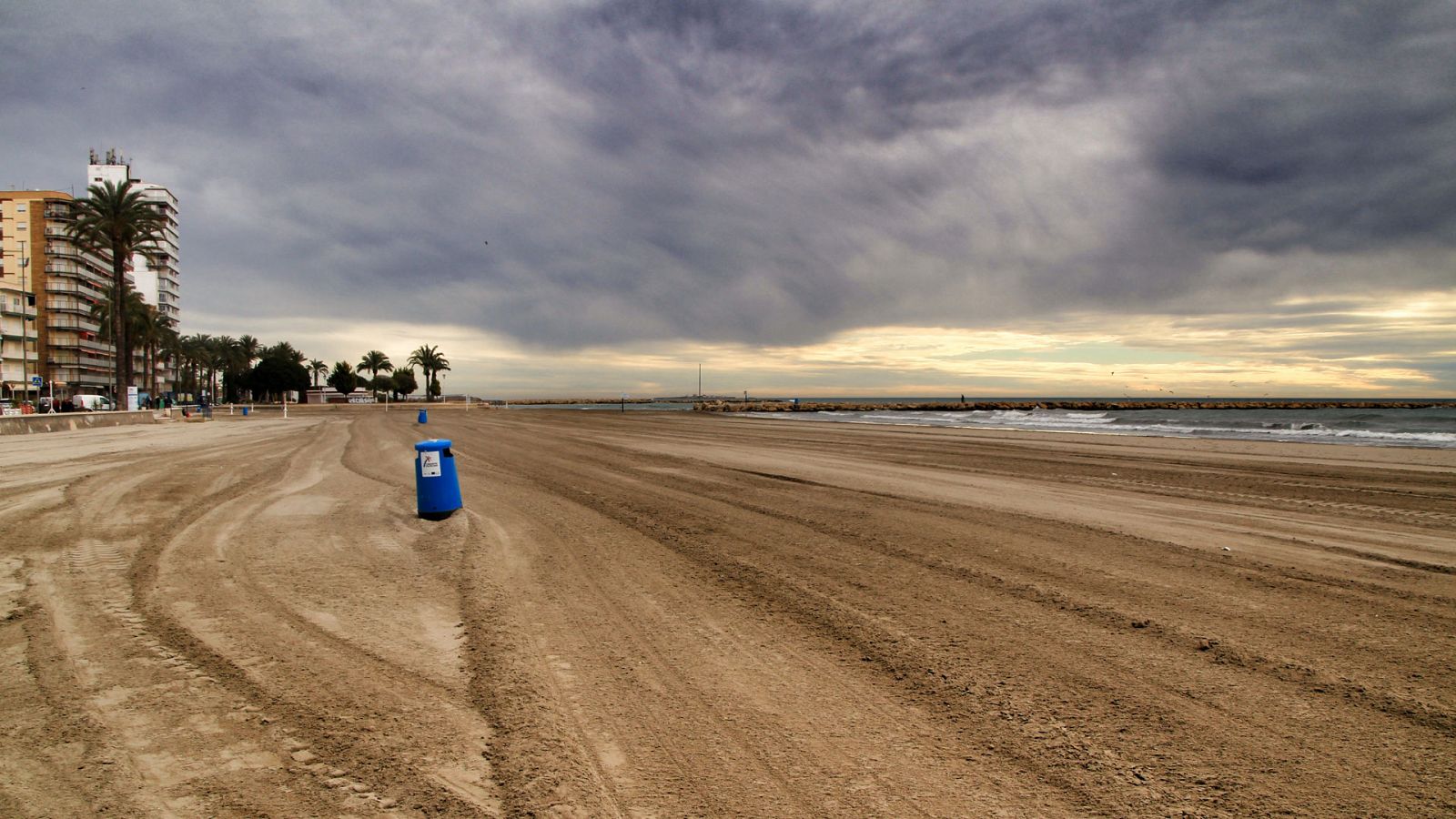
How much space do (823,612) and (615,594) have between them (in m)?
1.71

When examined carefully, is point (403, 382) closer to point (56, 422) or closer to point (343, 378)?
point (343, 378)

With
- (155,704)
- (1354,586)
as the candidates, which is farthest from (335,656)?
(1354,586)

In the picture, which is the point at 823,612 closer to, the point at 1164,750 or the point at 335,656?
the point at 1164,750

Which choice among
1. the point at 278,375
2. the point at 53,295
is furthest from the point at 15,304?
the point at 278,375

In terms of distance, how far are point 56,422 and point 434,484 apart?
109ft

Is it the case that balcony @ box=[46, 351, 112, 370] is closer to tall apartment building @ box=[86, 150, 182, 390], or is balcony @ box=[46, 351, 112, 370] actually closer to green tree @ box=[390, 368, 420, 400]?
tall apartment building @ box=[86, 150, 182, 390]

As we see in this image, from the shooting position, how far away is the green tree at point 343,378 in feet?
457

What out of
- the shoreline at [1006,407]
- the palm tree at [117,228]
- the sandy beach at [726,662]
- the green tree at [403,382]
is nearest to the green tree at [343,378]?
the green tree at [403,382]

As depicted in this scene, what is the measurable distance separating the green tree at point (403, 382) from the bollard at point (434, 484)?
145m

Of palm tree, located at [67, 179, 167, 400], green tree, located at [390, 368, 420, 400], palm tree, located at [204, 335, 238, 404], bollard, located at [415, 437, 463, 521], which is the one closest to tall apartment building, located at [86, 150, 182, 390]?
palm tree, located at [204, 335, 238, 404]

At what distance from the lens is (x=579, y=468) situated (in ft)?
48.9

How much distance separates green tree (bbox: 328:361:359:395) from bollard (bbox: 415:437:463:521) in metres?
150

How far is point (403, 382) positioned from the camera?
463 ft

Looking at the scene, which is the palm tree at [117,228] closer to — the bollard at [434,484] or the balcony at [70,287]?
the bollard at [434,484]
